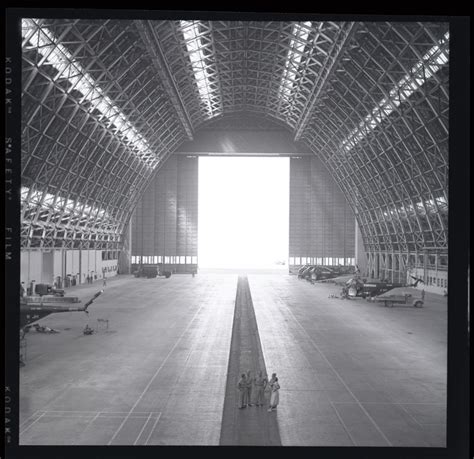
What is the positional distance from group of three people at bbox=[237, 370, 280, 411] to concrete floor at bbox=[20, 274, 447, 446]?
50cm

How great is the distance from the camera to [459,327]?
46.1 feet

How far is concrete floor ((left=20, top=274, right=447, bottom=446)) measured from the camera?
13.5m

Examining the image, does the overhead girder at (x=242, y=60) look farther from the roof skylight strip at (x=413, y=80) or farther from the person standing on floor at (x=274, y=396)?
the person standing on floor at (x=274, y=396)

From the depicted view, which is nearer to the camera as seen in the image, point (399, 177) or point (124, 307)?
point (124, 307)

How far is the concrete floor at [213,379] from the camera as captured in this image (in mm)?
13453

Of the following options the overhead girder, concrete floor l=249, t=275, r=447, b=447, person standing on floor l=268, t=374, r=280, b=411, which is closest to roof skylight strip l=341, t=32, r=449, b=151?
the overhead girder

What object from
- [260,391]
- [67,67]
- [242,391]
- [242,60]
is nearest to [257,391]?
[260,391]

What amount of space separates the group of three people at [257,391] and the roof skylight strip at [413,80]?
75.7 ft

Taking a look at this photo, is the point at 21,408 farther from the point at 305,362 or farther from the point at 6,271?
the point at 305,362

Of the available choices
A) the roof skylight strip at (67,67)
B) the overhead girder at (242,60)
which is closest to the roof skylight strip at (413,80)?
the overhead girder at (242,60)

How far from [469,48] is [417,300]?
27.8 metres

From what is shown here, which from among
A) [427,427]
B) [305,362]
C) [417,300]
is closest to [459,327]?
[427,427]

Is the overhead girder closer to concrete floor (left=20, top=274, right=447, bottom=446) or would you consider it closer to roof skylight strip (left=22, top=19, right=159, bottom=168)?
roof skylight strip (left=22, top=19, right=159, bottom=168)
